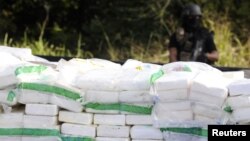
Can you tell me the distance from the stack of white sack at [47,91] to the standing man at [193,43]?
3.09 meters

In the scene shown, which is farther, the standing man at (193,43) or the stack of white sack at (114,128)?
the standing man at (193,43)

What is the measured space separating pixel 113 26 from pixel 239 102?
9.17m

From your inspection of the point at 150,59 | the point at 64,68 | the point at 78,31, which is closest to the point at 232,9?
the point at 150,59

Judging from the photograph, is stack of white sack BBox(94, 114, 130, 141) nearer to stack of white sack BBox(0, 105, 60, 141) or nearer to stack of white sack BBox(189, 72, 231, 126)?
stack of white sack BBox(0, 105, 60, 141)

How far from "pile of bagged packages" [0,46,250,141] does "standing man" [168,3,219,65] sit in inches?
110

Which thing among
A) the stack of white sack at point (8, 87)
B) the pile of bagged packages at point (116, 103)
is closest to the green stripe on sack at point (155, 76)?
the pile of bagged packages at point (116, 103)

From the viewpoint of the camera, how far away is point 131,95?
13.2 feet

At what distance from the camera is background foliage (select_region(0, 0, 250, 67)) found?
36.3 feet

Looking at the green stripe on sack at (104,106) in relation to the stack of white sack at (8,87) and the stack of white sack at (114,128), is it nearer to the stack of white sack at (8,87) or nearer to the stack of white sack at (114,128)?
the stack of white sack at (114,128)

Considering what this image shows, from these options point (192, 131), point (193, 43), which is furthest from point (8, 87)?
point (193, 43)

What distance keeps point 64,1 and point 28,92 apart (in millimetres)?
9729

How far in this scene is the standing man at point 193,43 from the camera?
23.4 ft

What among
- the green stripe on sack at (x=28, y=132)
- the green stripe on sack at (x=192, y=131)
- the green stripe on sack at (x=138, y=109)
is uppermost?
the green stripe on sack at (x=138, y=109)

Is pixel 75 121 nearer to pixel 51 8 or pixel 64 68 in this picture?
pixel 64 68
